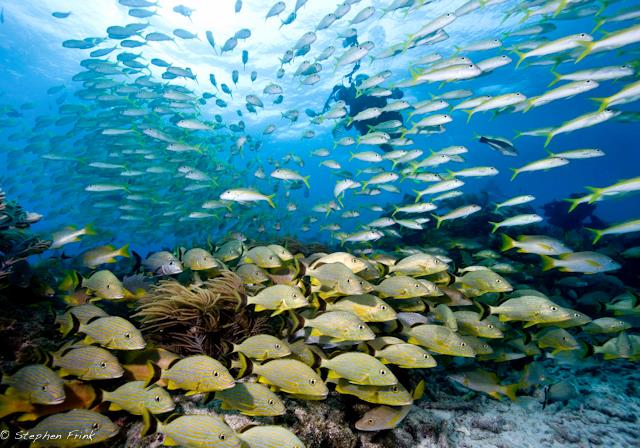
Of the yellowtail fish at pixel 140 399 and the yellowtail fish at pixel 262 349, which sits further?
the yellowtail fish at pixel 262 349

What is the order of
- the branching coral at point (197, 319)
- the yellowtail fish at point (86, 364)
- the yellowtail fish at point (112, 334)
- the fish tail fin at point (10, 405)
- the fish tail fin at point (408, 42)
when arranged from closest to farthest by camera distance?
1. the fish tail fin at point (10, 405)
2. the yellowtail fish at point (86, 364)
3. the yellowtail fish at point (112, 334)
4. the branching coral at point (197, 319)
5. the fish tail fin at point (408, 42)

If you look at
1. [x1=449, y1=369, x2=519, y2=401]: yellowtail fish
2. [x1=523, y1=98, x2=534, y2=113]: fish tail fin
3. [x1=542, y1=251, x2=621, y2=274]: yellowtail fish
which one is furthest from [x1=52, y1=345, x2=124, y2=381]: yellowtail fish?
[x1=523, y1=98, x2=534, y2=113]: fish tail fin

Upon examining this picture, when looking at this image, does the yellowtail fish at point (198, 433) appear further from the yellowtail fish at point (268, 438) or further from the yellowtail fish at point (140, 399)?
the yellowtail fish at point (140, 399)

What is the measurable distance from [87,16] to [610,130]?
80.4m

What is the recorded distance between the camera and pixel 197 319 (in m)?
3.26

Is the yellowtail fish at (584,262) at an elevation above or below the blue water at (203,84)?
below

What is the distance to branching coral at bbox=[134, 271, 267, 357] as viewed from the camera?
127 inches

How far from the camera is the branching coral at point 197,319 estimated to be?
3223 mm

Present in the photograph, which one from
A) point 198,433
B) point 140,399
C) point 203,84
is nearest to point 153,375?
point 140,399

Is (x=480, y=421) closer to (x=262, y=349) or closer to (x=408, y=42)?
(x=262, y=349)

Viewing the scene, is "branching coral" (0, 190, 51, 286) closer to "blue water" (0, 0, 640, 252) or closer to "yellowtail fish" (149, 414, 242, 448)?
"blue water" (0, 0, 640, 252)

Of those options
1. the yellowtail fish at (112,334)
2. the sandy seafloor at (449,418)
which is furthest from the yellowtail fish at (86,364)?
the sandy seafloor at (449,418)

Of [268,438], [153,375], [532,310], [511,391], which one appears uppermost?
[153,375]

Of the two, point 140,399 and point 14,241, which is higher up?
point 14,241
